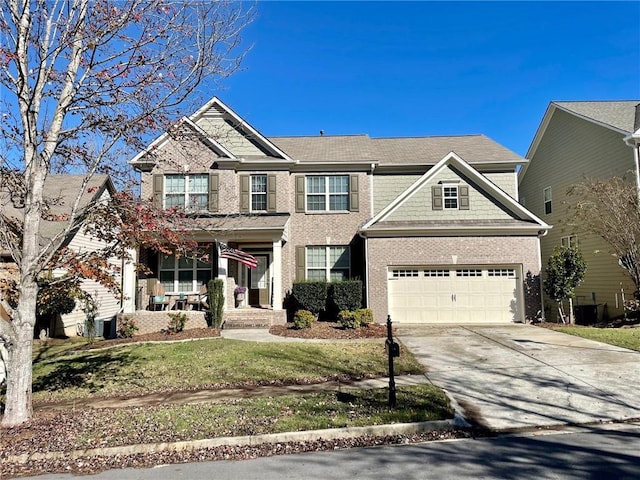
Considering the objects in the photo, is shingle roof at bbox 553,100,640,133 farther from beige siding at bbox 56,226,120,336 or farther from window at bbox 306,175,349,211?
beige siding at bbox 56,226,120,336

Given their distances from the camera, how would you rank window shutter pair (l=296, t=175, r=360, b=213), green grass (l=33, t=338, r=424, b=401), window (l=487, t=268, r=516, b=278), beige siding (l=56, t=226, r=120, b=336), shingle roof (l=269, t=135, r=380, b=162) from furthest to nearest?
shingle roof (l=269, t=135, r=380, b=162) → window shutter pair (l=296, t=175, r=360, b=213) → window (l=487, t=268, r=516, b=278) → beige siding (l=56, t=226, r=120, b=336) → green grass (l=33, t=338, r=424, b=401)

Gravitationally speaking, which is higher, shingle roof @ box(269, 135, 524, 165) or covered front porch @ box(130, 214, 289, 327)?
shingle roof @ box(269, 135, 524, 165)

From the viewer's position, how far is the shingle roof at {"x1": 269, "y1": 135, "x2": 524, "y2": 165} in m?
18.0

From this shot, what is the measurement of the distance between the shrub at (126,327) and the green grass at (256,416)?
7347 mm

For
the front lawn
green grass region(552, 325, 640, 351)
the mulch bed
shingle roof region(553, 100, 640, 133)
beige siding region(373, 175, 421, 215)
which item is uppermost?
shingle roof region(553, 100, 640, 133)

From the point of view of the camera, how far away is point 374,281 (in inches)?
607

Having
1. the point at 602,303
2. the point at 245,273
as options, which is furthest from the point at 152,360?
the point at 602,303

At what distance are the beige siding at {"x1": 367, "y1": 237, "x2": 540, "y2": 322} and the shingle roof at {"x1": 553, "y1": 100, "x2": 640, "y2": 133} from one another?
6482mm

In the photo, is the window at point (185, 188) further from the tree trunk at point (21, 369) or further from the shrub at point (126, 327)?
the tree trunk at point (21, 369)

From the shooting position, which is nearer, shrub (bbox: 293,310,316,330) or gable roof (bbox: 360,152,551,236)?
shrub (bbox: 293,310,316,330)

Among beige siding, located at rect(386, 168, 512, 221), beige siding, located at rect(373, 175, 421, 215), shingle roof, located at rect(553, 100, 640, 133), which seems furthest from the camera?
beige siding, located at rect(373, 175, 421, 215)

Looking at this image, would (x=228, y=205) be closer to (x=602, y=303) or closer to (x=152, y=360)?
(x=152, y=360)

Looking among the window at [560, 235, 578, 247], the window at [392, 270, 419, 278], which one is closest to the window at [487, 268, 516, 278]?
the window at [392, 270, 419, 278]

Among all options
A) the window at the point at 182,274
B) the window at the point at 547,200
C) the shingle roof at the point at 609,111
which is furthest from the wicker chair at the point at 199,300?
the window at the point at 547,200
